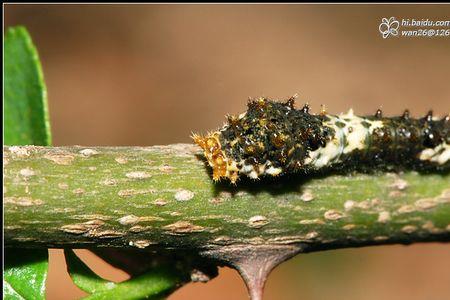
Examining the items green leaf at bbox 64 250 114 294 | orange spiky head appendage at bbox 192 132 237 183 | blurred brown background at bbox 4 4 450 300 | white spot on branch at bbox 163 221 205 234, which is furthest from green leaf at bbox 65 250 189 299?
blurred brown background at bbox 4 4 450 300

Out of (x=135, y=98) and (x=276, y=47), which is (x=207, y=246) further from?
(x=276, y=47)

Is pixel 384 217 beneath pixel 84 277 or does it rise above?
above

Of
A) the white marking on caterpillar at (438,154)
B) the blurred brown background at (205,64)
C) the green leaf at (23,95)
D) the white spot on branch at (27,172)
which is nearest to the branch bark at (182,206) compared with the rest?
the white spot on branch at (27,172)

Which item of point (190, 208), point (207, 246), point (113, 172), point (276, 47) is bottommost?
point (207, 246)

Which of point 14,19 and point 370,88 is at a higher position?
point 14,19

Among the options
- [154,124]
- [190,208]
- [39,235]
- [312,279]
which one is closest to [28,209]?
[39,235]

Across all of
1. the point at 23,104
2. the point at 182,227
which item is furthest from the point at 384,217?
the point at 23,104

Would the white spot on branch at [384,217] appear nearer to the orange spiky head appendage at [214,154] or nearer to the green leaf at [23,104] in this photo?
the orange spiky head appendage at [214,154]

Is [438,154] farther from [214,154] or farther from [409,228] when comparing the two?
[214,154]
